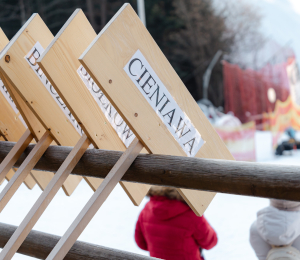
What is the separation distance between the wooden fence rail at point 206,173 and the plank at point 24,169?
197mm

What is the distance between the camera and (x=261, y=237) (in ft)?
6.48

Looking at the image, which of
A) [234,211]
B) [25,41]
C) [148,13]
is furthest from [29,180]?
[148,13]

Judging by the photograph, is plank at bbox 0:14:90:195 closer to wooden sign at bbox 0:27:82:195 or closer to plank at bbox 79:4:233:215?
wooden sign at bbox 0:27:82:195

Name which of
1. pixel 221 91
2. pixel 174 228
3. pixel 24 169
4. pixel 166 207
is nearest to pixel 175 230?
pixel 174 228

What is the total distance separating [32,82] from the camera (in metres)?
1.31

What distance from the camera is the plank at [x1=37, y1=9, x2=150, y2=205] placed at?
111cm

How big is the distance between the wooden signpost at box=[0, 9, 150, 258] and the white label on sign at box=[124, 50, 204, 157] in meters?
0.15

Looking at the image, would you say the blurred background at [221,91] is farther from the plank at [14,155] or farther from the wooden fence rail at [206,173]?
the wooden fence rail at [206,173]

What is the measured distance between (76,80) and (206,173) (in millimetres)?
537

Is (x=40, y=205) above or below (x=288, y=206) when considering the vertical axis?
below

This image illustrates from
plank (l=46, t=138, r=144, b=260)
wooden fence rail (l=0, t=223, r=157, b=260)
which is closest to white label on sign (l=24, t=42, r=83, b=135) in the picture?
plank (l=46, t=138, r=144, b=260)

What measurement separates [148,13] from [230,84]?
9.52m

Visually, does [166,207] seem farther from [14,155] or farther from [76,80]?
[76,80]

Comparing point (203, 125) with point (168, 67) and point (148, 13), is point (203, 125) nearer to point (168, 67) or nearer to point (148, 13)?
point (168, 67)
